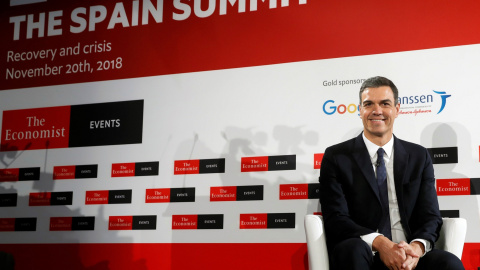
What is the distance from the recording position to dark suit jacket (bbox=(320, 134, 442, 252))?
307 cm

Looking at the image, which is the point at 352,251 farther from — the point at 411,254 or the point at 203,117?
the point at 203,117

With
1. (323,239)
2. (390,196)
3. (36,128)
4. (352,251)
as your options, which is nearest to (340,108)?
(390,196)

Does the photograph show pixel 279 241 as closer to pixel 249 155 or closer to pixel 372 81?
pixel 249 155

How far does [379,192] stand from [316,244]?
0.45 meters

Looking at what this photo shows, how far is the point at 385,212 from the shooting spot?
10.3ft

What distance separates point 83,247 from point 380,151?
7.97 ft

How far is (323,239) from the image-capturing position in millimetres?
3037

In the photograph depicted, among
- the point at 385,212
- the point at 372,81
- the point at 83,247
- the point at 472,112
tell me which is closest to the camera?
the point at 385,212

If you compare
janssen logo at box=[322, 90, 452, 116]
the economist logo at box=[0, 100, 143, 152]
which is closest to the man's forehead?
janssen logo at box=[322, 90, 452, 116]

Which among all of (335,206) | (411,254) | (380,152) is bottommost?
(411,254)

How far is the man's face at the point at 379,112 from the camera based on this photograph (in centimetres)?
329

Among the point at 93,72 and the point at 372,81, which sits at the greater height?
the point at 93,72

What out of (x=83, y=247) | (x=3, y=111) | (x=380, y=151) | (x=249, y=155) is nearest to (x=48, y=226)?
(x=83, y=247)

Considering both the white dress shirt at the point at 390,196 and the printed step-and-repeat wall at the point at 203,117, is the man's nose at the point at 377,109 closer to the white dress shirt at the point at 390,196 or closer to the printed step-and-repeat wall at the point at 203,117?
the white dress shirt at the point at 390,196
